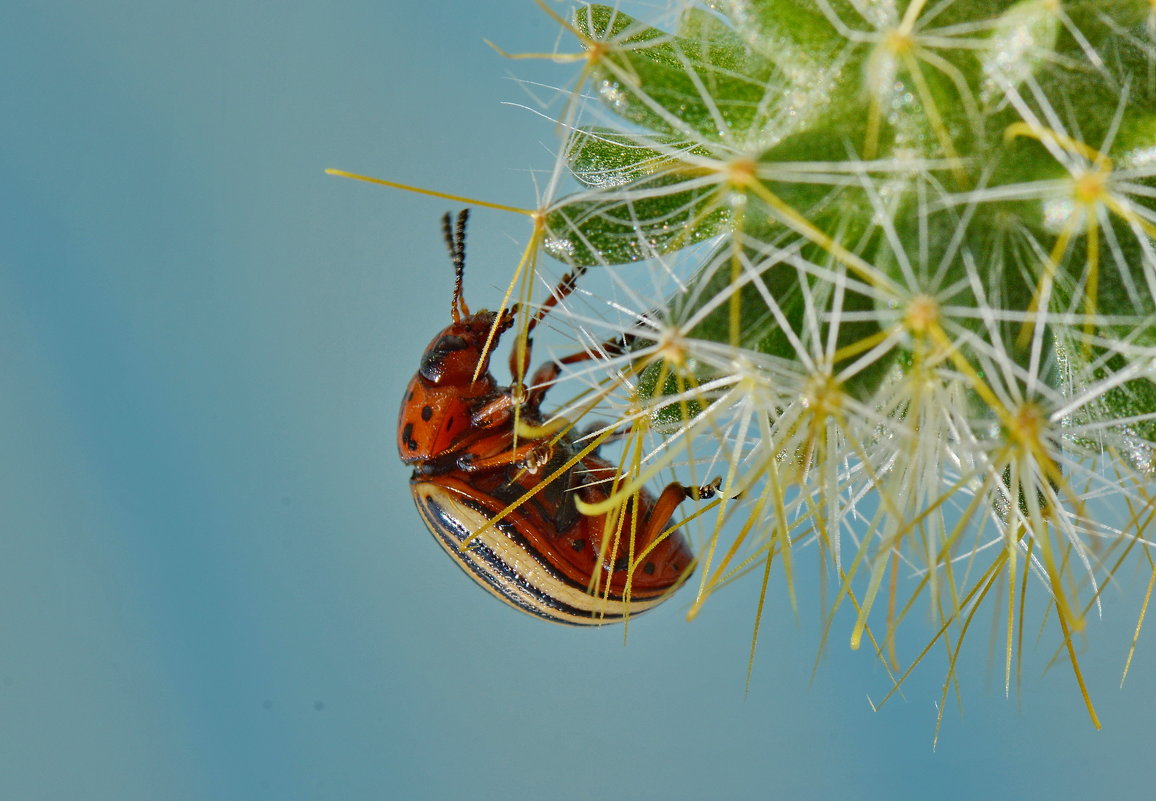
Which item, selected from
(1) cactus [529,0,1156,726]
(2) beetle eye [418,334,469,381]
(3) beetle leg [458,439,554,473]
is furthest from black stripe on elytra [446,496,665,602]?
(1) cactus [529,0,1156,726]

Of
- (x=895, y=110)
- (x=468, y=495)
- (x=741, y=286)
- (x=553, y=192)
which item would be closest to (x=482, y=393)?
(x=468, y=495)

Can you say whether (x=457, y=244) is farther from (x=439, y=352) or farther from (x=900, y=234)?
(x=900, y=234)

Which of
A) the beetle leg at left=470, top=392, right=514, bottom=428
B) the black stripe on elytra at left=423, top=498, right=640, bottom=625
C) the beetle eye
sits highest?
the beetle eye

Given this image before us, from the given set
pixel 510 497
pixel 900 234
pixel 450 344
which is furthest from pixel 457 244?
pixel 900 234

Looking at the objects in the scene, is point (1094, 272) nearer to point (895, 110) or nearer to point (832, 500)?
point (895, 110)

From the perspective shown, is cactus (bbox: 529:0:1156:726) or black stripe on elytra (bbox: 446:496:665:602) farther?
black stripe on elytra (bbox: 446:496:665:602)

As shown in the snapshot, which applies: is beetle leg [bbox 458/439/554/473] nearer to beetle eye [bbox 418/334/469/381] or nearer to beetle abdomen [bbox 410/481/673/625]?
beetle abdomen [bbox 410/481/673/625]

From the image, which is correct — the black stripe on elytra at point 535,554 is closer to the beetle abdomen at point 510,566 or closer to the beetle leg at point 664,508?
the beetle abdomen at point 510,566
